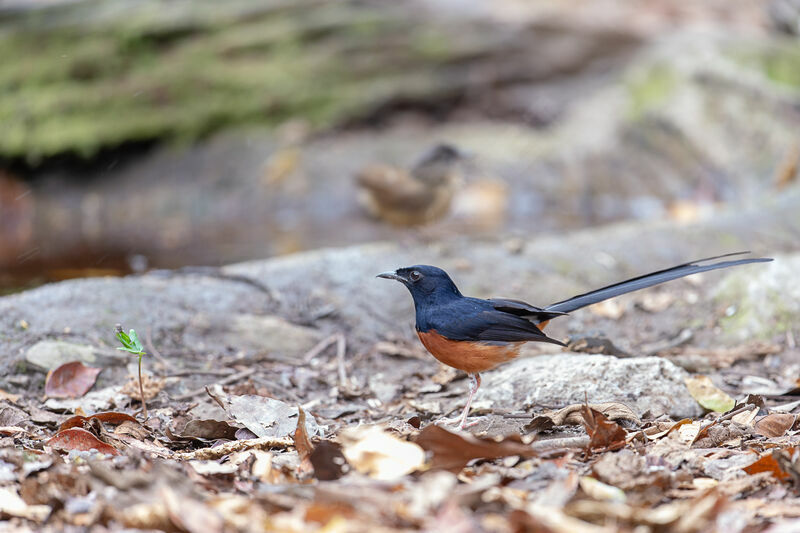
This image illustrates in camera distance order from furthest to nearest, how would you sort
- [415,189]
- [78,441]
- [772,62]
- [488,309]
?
[772,62] → [415,189] → [488,309] → [78,441]

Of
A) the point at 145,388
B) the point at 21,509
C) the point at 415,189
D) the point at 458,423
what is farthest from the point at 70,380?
the point at 415,189

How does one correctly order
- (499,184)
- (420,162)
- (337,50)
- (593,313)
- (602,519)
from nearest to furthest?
(602,519)
(593,313)
(420,162)
(499,184)
(337,50)

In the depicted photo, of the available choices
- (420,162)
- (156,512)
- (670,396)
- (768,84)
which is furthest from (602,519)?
(768,84)

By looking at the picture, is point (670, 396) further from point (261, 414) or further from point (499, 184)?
point (499, 184)

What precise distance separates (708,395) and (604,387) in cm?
51

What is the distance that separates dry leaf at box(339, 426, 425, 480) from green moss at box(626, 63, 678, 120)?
1085cm

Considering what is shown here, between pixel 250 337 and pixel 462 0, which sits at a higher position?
pixel 462 0

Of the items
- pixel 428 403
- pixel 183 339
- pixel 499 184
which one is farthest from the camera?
pixel 499 184

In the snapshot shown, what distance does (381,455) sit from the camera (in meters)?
2.44

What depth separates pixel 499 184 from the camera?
11.6 m

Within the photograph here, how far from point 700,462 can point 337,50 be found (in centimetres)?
1156

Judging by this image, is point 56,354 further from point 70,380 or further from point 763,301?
point 763,301

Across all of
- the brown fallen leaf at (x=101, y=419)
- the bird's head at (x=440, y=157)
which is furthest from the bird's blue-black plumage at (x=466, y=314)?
the bird's head at (x=440, y=157)

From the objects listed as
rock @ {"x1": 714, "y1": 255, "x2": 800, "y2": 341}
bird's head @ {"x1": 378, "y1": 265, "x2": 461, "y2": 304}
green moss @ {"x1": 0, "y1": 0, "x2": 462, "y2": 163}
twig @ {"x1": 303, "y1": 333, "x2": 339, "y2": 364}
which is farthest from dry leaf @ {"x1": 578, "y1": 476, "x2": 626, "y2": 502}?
green moss @ {"x1": 0, "y1": 0, "x2": 462, "y2": 163}
